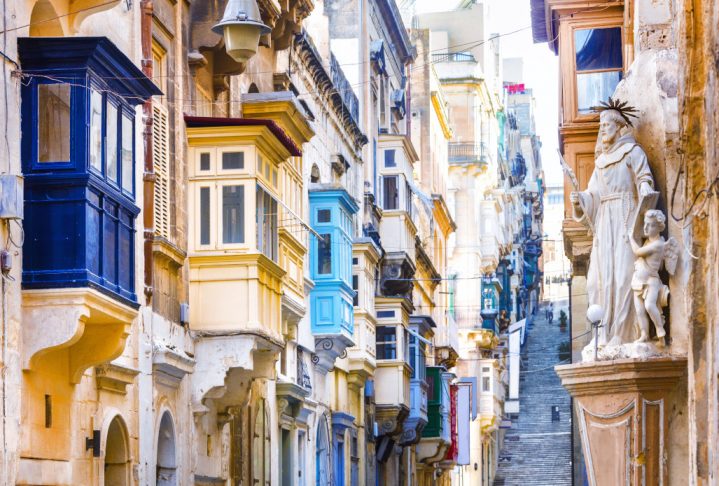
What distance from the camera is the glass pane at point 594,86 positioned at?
87.9 feet

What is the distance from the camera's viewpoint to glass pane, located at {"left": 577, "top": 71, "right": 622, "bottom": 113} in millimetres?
26797

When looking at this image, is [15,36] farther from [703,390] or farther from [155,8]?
[703,390]

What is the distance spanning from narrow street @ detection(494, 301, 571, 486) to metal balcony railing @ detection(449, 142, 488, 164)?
1419 centimetres

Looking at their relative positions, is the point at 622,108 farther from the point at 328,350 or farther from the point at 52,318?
the point at 328,350

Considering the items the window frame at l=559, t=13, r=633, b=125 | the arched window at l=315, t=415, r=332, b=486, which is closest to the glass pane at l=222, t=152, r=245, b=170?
the window frame at l=559, t=13, r=633, b=125

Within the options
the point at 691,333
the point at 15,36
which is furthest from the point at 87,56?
the point at 691,333

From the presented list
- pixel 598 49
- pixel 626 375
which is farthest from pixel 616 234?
pixel 598 49

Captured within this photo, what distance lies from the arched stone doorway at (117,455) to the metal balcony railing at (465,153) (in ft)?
192

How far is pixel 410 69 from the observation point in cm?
6219

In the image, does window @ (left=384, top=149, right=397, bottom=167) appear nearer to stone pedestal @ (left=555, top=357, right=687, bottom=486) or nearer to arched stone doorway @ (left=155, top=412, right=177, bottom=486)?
arched stone doorway @ (left=155, top=412, right=177, bottom=486)

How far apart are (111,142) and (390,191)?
29.9 meters

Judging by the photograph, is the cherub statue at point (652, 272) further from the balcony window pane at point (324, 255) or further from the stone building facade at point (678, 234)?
the balcony window pane at point (324, 255)

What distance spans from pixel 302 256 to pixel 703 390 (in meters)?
18.3

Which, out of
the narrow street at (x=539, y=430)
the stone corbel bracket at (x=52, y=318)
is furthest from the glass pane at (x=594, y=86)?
the narrow street at (x=539, y=430)
